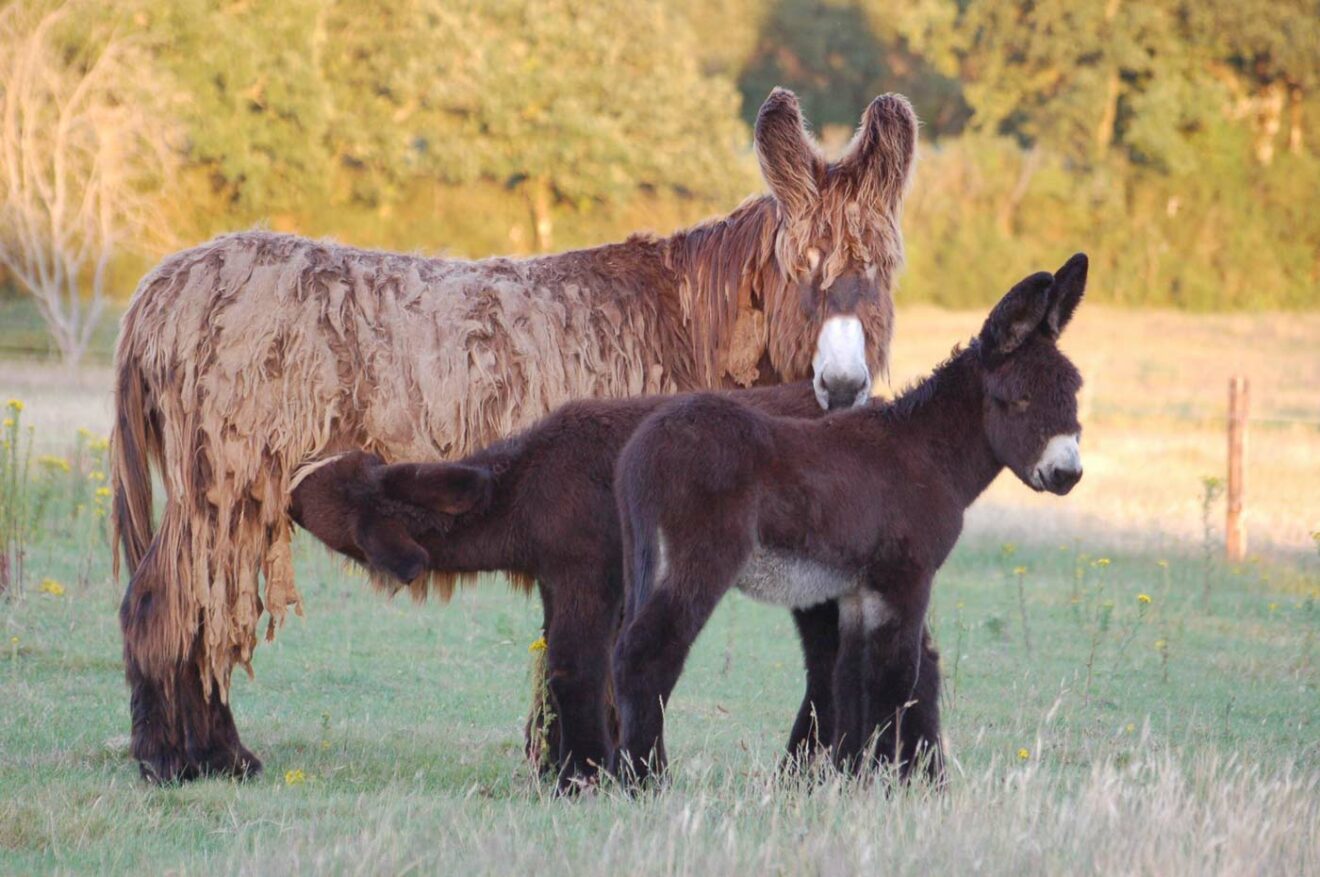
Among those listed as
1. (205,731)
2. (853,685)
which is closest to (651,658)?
(853,685)

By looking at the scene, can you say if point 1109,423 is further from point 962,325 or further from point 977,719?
point 977,719

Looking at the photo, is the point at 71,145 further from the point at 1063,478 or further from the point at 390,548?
the point at 1063,478

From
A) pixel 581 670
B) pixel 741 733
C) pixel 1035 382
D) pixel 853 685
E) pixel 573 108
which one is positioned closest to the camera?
pixel 853 685

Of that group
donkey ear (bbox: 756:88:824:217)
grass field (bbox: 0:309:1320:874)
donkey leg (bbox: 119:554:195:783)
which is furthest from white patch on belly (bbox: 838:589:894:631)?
donkey leg (bbox: 119:554:195:783)

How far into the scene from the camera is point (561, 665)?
584cm

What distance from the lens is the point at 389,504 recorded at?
577 centimetres

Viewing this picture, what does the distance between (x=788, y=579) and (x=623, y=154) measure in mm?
36384

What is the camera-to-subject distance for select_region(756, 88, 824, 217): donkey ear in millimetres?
6480

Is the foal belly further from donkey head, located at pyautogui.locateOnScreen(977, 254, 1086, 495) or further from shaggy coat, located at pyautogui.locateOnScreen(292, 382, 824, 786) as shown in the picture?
donkey head, located at pyautogui.locateOnScreen(977, 254, 1086, 495)

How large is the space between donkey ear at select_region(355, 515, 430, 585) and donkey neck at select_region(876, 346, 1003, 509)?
1.75 m

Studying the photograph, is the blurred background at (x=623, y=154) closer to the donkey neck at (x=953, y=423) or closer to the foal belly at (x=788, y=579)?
the donkey neck at (x=953, y=423)

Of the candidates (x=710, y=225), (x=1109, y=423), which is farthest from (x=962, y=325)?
(x=710, y=225)

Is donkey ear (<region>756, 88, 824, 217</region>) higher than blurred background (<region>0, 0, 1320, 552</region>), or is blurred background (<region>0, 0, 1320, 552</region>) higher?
blurred background (<region>0, 0, 1320, 552</region>)

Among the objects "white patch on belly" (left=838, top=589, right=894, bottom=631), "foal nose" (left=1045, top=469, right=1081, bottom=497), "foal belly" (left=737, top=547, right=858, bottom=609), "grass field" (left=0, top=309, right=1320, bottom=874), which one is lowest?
"grass field" (left=0, top=309, right=1320, bottom=874)
